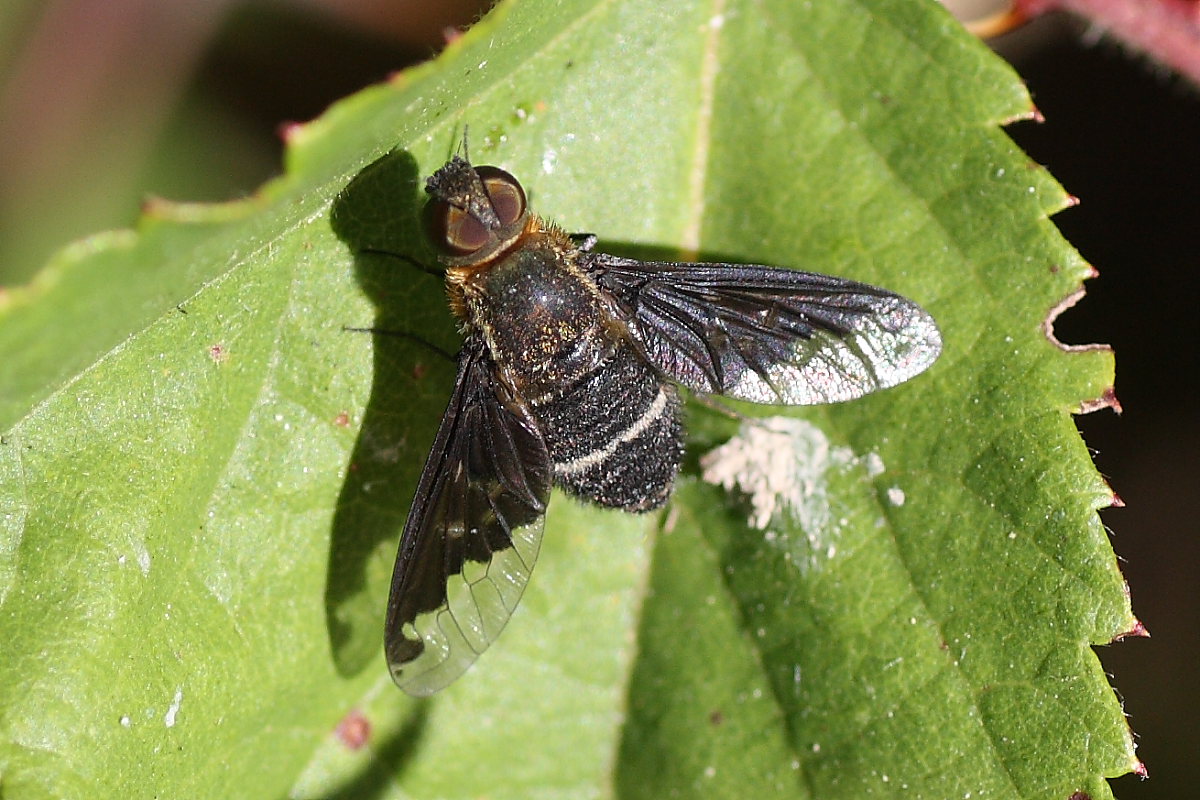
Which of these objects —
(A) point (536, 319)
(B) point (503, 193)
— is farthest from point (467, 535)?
(B) point (503, 193)

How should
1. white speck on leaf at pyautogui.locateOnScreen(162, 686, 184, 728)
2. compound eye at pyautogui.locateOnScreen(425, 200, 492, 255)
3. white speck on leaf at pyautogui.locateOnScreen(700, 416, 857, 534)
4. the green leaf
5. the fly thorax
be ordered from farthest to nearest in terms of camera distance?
white speck on leaf at pyautogui.locateOnScreen(700, 416, 857, 534) → the fly thorax → compound eye at pyautogui.locateOnScreen(425, 200, 492, 255) → white speck on leaf at pyautogui.locateOnScreen(162, 686, 184, 728) → the green leaf

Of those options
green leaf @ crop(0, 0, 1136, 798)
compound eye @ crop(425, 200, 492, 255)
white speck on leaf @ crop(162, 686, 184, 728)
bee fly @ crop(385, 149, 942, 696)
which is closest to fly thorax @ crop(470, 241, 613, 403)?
bee fly @ crop(385, 149, 942, 696)

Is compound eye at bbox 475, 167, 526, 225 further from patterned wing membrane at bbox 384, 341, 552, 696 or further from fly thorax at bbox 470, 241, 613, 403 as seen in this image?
patterned wing membrane at bbox 384, 341, 552, 696

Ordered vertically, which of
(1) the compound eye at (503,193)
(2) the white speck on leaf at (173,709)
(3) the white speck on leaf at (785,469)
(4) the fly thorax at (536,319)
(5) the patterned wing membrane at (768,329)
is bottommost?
(3) the white speck on leaf at (785,469)

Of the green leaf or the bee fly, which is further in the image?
the bee fly

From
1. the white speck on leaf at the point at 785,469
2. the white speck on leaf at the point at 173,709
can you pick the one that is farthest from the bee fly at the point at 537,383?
the white speck on leaf at the point at 173,709

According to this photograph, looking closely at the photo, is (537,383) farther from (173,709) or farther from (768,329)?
(173,709)

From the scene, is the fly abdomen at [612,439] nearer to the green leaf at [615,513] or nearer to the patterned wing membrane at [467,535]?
the patterned wing membrane at [467,535]
